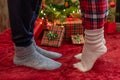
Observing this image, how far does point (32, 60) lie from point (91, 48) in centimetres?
31

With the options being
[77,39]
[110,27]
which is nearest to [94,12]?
[77,39]

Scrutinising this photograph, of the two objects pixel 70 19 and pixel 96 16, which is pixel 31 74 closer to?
pixel 96 16

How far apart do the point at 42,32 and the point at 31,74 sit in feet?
2.37

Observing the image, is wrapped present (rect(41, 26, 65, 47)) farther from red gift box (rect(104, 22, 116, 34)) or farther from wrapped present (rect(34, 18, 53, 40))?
red gift box (rect(104, 22, 116, 34))

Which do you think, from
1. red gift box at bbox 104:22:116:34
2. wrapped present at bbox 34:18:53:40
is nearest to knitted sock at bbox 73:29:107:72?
wrapped present at bbox 34:18:53:40

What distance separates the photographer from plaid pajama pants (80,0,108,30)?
A: 3.48ft

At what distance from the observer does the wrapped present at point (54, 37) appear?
1652 millimetres

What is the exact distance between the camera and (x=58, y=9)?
6.58ft

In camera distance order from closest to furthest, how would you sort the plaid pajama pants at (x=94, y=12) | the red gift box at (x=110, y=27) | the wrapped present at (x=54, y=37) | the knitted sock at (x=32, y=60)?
the plaid pajama pants at (x=94, y=12) < the knitted sock at (x=32, y=60) < the wrapped present at (x=54, y=37) < the red gift box at (x=110, y=27)

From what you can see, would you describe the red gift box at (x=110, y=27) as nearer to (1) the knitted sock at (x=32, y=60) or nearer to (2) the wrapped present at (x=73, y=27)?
(2) the wrapped present at (x=73, y=27)

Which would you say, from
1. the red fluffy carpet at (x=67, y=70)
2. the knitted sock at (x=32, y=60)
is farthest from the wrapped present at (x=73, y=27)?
the knitted sock at (x=32, y=60)

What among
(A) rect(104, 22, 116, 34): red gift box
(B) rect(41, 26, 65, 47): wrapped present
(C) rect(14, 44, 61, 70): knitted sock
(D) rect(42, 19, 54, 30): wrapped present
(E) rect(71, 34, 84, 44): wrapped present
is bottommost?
(A) rect(104, 22, 116, 34): red gift box

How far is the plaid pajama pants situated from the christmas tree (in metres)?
0.68

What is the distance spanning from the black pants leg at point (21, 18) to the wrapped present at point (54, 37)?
1.60 ft
